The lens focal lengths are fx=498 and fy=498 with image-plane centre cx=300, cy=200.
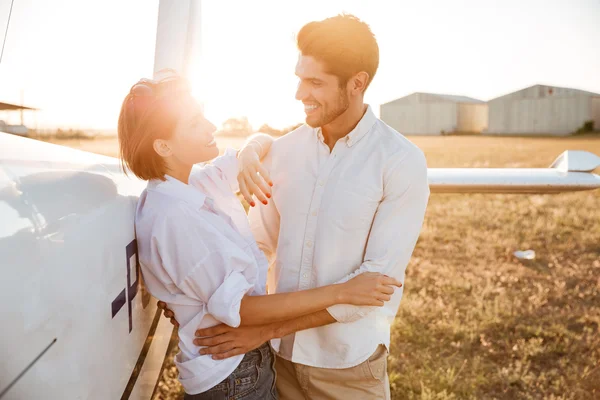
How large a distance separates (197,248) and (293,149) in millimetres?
765

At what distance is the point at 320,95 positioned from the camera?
1.84 meters

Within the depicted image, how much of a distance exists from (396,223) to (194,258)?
713 millimetres

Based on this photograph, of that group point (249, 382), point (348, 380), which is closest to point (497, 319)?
point (348, 380)

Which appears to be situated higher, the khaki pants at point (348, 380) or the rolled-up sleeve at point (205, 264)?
the rolled-up sleeve at point (205, 264)

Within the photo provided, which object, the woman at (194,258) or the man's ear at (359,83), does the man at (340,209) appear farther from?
the woman at (194,258)

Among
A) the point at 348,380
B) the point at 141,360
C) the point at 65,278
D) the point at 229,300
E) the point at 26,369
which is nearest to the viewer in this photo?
the point at 26,369

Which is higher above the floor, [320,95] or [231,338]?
[320,95]

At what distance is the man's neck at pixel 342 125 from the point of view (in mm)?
1868

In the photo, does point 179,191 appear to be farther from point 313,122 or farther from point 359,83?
point 359,83

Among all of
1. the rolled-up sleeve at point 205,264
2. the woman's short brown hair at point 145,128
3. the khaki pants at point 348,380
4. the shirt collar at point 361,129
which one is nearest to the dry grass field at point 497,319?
the woman's short brown hair at point 145,128

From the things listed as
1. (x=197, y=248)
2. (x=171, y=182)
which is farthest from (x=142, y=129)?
(x=197, y=248)

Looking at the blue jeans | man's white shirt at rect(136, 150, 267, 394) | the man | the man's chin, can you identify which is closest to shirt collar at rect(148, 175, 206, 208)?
man's white shirt at rect(136, 150, 267, 394)

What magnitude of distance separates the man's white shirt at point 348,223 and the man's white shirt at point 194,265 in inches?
11.2

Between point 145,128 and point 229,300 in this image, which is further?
point 145,128
